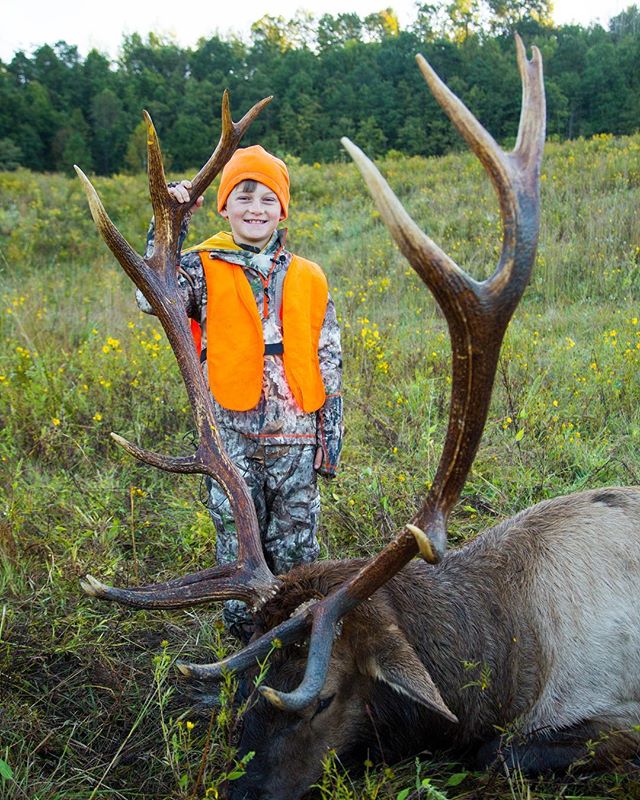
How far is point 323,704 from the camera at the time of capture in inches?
93.4

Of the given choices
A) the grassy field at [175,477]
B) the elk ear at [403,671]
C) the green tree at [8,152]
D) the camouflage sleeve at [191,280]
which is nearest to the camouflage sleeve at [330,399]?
the camouflage sleeve at [191,280]

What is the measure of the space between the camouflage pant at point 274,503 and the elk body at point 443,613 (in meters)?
0.56

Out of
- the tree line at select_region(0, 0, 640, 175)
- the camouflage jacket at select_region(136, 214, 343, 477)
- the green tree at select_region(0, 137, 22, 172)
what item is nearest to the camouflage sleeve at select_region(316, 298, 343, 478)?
the camouflage jacket at select_region(136, 214, 343, 477)

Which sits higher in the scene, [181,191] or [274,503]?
[181,191]

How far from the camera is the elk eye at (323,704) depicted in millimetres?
2363

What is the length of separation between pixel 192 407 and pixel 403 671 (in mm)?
1288

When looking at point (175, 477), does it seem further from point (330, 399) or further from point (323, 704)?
point (323, 704)

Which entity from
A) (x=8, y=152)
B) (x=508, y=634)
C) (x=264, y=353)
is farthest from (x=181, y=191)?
(x=8, y=152)

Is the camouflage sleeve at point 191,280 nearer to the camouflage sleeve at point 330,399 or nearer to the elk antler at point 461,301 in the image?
the camouflage sleeve at point 330,399

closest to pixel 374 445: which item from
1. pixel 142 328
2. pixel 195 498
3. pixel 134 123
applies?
pixel 195 498

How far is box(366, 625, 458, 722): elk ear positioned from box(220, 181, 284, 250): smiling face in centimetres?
186

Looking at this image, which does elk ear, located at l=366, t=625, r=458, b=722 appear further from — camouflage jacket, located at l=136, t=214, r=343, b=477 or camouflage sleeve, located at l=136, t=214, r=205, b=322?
camouflage sleeve, located at l=136, t=214, r=205, b=322

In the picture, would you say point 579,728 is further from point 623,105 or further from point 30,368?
point 623,105

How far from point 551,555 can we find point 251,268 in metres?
1.79
